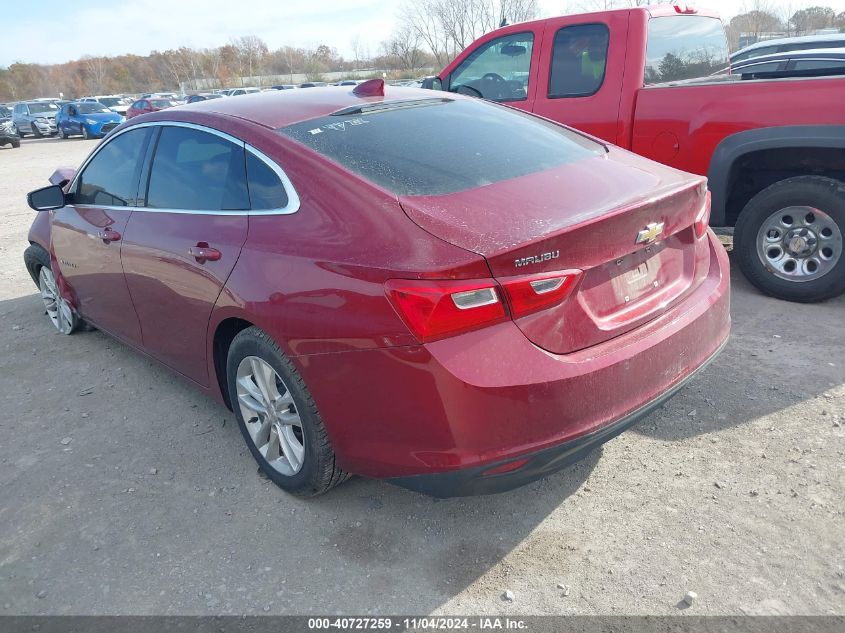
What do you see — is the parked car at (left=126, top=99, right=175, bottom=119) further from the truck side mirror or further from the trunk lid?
the trunk lid

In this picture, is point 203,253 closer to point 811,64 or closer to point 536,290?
point 536,290

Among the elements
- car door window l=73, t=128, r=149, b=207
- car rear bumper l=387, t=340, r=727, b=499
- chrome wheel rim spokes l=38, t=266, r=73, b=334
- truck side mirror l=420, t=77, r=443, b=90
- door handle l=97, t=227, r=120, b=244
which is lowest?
chrome wheel rim spokes l=38, t=266, r=73, b=334

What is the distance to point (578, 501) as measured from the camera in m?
2.86

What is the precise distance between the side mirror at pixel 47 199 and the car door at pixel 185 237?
2.90ft

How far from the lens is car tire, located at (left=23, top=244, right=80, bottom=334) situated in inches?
199

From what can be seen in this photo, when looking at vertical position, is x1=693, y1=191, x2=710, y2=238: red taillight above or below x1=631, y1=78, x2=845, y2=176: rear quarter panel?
below

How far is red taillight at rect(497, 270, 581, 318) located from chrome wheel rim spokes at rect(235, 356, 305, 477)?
3.44 feet

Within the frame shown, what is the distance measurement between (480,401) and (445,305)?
0.34m

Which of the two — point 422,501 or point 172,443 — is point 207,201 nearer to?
point 172,443

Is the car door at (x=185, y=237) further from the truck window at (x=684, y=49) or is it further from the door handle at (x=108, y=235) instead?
the truck window at (x=684, y=49)

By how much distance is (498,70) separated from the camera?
599 cm

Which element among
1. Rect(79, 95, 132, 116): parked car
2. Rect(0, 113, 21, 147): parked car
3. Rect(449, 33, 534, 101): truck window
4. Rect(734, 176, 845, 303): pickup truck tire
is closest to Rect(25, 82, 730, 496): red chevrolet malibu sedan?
Rect(734, 176, 845, 303): pickup truck tire

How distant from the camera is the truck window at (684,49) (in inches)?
214

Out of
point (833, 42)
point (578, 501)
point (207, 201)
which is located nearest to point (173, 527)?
point (207, 201)
